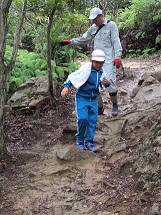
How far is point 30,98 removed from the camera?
25.9 feet

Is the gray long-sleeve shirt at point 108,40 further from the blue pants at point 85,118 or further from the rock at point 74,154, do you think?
the rock at point 74,154

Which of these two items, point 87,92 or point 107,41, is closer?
point 87,92

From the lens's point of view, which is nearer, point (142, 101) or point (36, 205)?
point (36, 205)

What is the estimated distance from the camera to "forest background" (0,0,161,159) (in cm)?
518

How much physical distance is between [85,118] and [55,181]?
1.20 metres

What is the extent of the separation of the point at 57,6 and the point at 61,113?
2.46m

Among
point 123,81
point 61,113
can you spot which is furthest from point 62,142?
point 123,81

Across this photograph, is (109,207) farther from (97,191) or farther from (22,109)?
(22,109)

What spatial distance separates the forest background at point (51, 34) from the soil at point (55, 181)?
1.98 ft

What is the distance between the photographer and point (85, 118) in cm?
503

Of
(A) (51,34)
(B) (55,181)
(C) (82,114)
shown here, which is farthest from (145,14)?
(B) (55,181)

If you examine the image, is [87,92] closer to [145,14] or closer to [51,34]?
[51,34]

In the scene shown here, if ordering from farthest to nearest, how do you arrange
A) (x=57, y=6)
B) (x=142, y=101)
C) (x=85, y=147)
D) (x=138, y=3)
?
(x=138, y=3)
(x=142, y=101)
(x=57, y=6)
(x=85, y=147)

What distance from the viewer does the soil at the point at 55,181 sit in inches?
140
